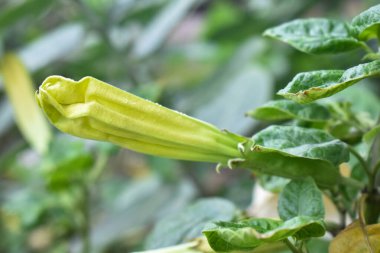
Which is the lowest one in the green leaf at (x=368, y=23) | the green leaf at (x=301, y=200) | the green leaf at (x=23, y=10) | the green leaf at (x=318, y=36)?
the green leaf at (x=301, y=200)

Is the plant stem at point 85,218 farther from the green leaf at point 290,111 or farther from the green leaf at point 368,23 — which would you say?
the green leaf at point 368,23

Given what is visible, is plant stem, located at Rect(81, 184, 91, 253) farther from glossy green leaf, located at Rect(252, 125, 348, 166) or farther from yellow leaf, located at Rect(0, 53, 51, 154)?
glossy green leaf, located at Rect(252, 125, 348, 166)

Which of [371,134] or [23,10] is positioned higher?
[23,10]

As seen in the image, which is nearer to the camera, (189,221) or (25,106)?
(189,221)

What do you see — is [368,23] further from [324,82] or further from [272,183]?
[272,183]

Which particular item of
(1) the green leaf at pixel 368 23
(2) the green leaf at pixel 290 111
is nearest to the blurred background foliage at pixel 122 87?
(2) the green leaf at pixel 290 111

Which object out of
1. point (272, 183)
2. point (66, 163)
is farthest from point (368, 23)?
point (66, 163)
